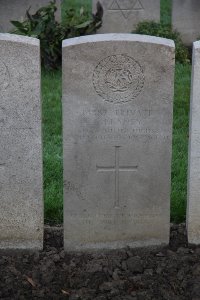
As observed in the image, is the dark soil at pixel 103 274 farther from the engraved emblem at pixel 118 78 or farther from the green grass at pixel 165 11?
the green grass at pixel 165 11

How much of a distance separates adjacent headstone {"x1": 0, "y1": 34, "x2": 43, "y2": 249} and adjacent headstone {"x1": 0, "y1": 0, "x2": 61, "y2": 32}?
20.3ft

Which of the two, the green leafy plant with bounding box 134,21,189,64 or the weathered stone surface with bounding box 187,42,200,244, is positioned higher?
the green leafy plant with bounding box 134,21,189,64

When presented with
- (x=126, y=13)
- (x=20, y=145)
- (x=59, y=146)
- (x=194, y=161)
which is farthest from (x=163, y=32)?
(x=20, y=145)

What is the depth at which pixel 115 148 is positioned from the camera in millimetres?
4684

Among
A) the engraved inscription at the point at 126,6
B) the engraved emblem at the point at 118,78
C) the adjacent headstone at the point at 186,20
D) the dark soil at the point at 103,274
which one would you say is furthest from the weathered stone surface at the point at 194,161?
the adjacent headstone at the point at 186,20

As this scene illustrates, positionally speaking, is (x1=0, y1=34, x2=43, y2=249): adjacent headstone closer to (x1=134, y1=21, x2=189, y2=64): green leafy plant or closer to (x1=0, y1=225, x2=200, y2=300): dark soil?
(x1=0, y1=225, x2=200, y2=300): dark soil

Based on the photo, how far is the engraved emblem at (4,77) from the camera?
447 cm

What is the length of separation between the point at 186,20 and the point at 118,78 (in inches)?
262

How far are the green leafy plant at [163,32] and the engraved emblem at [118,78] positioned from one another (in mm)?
5552

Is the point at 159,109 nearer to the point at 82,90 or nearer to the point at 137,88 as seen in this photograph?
the point at 137,88

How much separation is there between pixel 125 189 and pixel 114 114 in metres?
0.55

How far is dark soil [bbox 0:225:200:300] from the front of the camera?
435 cm

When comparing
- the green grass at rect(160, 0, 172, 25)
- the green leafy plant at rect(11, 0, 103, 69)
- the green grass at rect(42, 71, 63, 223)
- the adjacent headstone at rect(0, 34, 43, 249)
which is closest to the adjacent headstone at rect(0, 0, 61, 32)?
the green leafy plant at rect(11, 0, 103, 69)

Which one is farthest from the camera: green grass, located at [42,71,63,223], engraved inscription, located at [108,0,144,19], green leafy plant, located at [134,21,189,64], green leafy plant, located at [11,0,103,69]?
engraved inscription, located at [108,0,144,19]
